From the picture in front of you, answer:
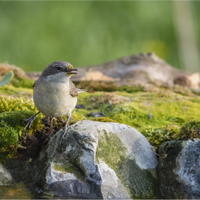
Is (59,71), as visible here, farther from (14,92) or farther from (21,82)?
(21,82)

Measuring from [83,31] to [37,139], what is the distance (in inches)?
342

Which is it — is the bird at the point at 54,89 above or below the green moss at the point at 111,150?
above

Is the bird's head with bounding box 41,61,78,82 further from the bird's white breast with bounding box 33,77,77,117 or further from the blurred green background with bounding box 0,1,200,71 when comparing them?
the blurred green background with bounding box 0,1,200,71

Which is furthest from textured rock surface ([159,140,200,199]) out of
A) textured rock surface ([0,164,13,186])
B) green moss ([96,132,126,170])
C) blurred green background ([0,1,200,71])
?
blurred green background ([0,1,200,71])

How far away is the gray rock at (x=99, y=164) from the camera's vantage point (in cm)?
486

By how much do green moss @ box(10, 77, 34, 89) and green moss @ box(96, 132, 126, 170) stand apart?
4982 millimetres

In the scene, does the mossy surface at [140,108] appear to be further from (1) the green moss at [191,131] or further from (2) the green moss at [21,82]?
(2) the green moss at [21,82]

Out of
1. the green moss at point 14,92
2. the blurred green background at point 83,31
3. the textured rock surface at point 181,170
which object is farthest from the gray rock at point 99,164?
the blurred green background at point 83,31

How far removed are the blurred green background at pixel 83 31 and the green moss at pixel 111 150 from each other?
7575mm

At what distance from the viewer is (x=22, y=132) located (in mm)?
5875

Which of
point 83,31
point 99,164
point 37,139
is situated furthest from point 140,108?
point 83,31

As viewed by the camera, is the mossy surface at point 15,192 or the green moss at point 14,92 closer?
the mossy surface at point 15,192

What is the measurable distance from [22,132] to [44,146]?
1.61 feet

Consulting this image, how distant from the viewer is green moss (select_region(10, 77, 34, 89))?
9678 millimetres
